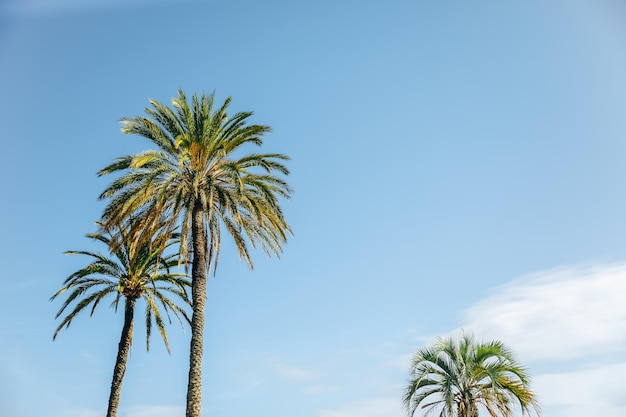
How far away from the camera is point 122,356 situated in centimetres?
2736

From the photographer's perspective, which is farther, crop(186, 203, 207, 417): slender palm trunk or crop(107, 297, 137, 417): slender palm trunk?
crop(107, 297, 137, 417): slender palm trunk

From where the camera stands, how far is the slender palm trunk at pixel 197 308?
1986 centimetres

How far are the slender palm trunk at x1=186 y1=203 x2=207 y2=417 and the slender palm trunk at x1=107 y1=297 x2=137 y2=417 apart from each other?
7.74 meters

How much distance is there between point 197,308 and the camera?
71.0 ft

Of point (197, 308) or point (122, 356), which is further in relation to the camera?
point (122, 356)

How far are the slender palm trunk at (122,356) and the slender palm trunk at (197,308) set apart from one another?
7.74m

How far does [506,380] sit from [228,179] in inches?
551

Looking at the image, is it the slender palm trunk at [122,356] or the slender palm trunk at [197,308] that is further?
the slender palm trunk at [122,356]

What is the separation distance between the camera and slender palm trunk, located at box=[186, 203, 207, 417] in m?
19.9

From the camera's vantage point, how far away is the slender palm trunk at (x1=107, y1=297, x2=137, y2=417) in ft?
86.8

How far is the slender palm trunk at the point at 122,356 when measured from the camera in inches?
1042

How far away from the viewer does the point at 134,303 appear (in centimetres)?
2822

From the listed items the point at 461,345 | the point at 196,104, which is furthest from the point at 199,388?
the point at 196,104

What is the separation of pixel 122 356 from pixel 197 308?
837cm
